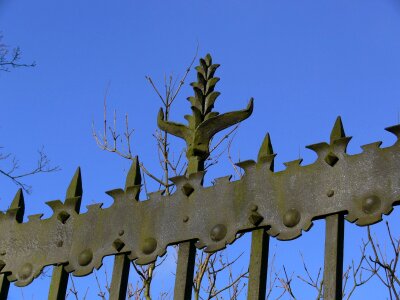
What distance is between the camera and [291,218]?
2.83m

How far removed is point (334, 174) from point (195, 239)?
59 centimetres

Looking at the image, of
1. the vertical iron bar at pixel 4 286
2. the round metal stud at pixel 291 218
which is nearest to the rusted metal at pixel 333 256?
the round metal stud at pixel 291 218

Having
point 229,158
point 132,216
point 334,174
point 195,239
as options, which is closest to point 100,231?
point 132,216

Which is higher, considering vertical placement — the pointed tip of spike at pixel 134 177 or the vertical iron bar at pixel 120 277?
the pointed tip of spike at pixel 134 177

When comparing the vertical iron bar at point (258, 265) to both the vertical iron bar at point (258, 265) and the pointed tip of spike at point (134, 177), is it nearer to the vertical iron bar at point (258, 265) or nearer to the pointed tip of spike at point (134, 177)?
the vertical iron bar at point (258, 265)

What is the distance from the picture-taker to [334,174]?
2.82 m

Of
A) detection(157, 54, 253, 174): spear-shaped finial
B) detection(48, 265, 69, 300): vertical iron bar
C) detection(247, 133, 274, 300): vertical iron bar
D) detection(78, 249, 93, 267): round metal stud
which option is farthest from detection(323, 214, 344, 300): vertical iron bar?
detection(48, 265, 69, 300): vertical iron bar

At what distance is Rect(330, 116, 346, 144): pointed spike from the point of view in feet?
9.48

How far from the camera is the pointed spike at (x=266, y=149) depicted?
9.98 feet

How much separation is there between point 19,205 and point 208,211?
1.07 metres

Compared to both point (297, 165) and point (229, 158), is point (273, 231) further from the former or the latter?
point (229, 158)

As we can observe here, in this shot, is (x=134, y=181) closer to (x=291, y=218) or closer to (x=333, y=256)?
(x=291, y=218)

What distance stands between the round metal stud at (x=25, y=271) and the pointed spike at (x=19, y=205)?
10.4 inches

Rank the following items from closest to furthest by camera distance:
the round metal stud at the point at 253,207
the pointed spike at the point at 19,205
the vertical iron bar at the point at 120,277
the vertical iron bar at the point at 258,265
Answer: the vertical iron bar at the point at 258,265 < the round metal stud at the point at 253,207 < the vertical iron bar at the point at 120,277 < the pointed spike at the point at 19,205
